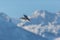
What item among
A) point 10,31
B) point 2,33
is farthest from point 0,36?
point 10,31

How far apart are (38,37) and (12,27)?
214 cm

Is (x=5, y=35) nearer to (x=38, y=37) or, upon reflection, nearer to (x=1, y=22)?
(x=1, y=22)

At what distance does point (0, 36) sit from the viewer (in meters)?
16.4

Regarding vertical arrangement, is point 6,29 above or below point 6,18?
below

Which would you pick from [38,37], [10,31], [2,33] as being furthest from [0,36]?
[38,37]

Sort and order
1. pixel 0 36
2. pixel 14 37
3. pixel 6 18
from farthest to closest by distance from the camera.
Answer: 1. pixel 6 18
2. pixel 14 37
3. pixel 0 36

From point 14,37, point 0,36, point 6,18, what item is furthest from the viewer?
point 6,18

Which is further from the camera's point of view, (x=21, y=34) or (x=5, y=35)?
(x=21, y=34)

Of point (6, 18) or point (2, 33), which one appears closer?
point (2, 33)

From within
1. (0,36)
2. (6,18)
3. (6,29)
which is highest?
(6,18)

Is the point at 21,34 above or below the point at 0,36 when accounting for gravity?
above

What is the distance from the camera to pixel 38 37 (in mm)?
19344

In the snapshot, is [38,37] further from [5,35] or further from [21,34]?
[5,35]

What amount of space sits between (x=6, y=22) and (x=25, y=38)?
5.56ft
